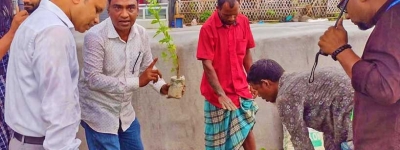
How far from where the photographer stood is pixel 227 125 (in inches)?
191

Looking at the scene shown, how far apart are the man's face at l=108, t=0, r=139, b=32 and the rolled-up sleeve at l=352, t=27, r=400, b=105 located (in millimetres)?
2012

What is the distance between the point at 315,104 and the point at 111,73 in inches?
53.7

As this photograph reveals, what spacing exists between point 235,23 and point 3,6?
2.04m

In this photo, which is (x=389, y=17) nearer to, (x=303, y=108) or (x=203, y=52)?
(x=303, y=108)

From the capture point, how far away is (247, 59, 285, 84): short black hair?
3.50m

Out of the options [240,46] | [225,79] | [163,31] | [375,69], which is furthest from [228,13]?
[375,69]

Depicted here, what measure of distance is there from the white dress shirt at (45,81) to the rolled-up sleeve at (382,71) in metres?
1.18

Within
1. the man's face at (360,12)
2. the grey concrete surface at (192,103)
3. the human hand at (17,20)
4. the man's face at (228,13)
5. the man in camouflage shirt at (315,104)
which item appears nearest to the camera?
the man's face at (360,12)

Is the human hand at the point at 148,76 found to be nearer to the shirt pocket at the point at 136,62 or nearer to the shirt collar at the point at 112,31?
the shirt pocket at the point at 136,62

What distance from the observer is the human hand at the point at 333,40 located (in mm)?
2340

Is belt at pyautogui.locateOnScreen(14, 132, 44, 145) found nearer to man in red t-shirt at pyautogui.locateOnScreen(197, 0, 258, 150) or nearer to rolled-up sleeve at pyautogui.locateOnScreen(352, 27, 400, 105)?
rolled-up sleeve at pyautogui.locateOnScreen(352, 27, 400, 105)

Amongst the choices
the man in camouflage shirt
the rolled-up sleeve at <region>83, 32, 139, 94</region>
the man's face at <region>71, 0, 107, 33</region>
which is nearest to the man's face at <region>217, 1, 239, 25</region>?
the rolled-up sleeve at <region>83, 32, 139, 94</region>

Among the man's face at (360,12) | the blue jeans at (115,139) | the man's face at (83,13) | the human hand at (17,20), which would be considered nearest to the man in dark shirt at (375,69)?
the man's face at (360,12)

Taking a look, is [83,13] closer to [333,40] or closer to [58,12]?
[58,12]
